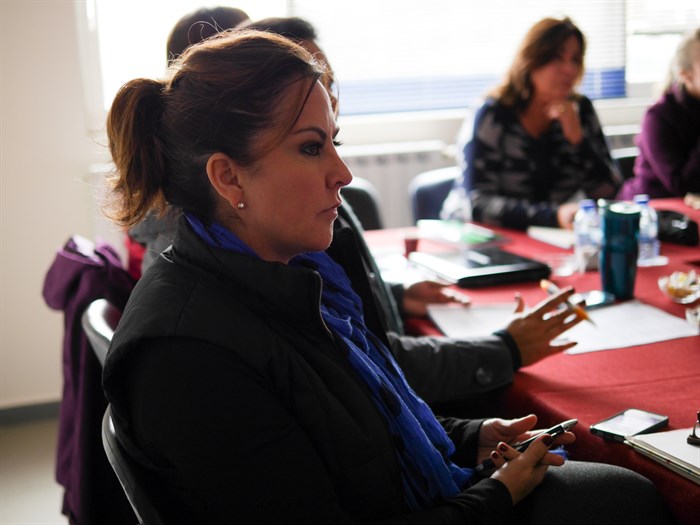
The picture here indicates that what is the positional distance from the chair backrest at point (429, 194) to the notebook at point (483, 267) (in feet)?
2.72

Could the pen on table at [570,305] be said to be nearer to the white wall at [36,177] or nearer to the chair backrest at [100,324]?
the chair backrest at [100,324]

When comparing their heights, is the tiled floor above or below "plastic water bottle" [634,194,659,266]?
below

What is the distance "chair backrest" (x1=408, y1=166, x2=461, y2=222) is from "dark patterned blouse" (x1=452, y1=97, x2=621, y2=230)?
188mm

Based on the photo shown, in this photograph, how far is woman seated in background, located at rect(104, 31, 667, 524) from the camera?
85 cm

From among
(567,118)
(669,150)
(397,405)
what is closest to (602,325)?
(397,405)

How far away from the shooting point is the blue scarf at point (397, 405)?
1042mm

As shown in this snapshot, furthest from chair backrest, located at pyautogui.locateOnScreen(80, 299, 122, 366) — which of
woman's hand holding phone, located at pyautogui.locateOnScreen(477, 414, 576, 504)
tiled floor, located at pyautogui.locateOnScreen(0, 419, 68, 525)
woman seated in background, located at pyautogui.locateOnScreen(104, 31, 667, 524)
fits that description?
tiled floor, located at pyautogui.locateOnScreen(0, 419, 68, 525)

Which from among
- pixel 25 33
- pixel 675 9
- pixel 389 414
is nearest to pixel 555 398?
pixel 389 414

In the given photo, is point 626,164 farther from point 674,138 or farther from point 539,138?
point 539,138

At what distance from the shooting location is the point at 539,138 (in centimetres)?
285

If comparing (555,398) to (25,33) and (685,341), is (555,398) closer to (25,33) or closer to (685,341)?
(685,341)

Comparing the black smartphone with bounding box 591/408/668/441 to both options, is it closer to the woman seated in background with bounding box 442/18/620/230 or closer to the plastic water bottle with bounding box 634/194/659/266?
the plastic water bottle with bounding box 634/194/659/266

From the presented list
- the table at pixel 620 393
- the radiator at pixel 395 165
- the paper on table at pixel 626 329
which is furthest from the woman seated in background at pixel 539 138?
the table at pixel 620 393

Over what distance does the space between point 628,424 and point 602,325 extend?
46cm
